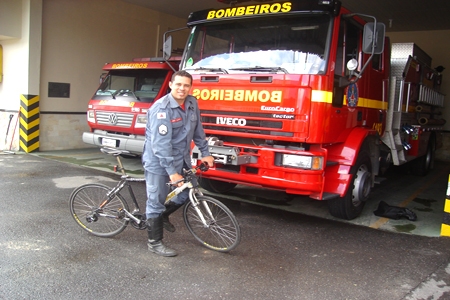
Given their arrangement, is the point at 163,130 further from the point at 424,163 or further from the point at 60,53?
the point at 60,53

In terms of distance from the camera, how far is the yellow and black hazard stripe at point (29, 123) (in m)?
10.1

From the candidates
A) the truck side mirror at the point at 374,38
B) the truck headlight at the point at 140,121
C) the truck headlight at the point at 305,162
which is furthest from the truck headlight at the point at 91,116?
the truck side mirror at the point at 374,38

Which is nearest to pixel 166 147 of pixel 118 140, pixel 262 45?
pixel 262 45

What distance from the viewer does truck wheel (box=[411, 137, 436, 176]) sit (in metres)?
9.66

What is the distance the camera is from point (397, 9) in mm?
11328

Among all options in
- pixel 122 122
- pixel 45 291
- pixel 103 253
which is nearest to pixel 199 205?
pixel 103 253

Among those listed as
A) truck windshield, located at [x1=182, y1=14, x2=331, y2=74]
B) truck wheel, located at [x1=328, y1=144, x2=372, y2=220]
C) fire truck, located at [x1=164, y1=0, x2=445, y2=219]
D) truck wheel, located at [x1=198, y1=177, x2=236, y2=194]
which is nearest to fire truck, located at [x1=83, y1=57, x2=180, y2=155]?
truck wheel, located at [x1=198, y1=177, x2=236, y2=194]

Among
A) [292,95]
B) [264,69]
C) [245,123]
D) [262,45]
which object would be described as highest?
[262,45]

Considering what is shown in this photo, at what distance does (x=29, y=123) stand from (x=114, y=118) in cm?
304

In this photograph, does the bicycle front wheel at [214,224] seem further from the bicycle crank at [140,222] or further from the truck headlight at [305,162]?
the truck headlight at [305,162]

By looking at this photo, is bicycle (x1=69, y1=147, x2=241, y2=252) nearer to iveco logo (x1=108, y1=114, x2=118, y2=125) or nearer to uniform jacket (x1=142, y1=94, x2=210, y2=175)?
uniform jacket (x1=142, y1=94, x2=210, y2=175)

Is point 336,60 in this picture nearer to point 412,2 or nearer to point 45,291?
point 45,291

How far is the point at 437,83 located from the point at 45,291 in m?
9.47

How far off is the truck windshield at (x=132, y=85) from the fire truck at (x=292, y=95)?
2.70m
